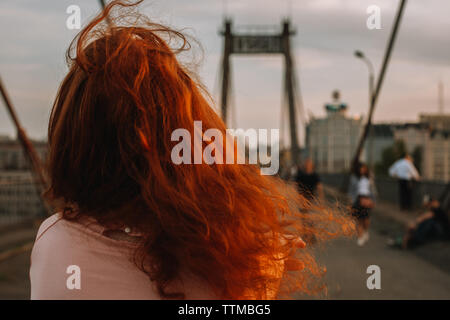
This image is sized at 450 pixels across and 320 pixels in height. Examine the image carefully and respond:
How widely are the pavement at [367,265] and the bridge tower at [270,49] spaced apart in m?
21.4

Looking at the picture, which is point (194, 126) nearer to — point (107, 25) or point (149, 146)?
point (149, 146)

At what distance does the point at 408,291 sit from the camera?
19.0 feet

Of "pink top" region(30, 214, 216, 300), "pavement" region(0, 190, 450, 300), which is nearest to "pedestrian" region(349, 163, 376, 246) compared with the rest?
"pavement" region(0, 190, 450, 300)

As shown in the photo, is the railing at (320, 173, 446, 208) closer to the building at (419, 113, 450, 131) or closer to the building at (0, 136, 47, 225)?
the building at (0, 136, 47, 225)

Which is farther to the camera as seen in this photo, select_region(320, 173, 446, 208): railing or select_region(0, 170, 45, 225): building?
select_region(320, 173, 446, 208): railing

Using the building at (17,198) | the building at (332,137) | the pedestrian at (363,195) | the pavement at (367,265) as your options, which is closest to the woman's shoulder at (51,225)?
the pavement at (367,265)

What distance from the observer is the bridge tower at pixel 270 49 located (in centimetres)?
3158

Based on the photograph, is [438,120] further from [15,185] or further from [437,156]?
[15,185]

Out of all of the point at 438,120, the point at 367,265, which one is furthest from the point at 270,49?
the point at 438,120

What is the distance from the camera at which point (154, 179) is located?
1104 millimetres

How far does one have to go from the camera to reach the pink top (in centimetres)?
101

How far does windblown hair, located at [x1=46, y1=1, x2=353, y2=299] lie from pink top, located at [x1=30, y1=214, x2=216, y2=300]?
27mm
